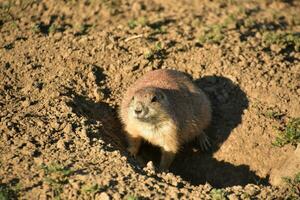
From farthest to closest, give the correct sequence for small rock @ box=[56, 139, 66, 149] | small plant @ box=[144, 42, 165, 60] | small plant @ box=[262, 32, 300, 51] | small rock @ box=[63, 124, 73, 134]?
1. small plant @ box=[262, 32, 300, 51]
2. small plant @ box=[144, 42, 165, 60]
3. small rock @ box=[63, 124, 73, 134]
4. small rock @ box=[56, 139, 66, 149]

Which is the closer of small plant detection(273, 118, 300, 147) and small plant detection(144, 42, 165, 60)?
small plant detection(273, 118, 300, 147)

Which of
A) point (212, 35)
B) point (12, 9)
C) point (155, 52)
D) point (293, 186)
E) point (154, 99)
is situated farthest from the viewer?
point (12, 9)

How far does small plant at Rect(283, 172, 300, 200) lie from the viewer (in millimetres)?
5765

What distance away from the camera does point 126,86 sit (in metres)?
7.70

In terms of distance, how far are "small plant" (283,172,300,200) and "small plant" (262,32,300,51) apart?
3.15 meters

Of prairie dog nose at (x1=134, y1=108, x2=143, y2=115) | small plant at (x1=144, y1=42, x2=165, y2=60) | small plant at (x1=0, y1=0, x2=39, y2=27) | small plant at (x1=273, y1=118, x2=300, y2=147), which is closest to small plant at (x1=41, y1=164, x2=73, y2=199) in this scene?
prairie dog nose at (x1=134, y1=108, x2=143, y2=115)

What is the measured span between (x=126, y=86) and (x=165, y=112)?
117cm

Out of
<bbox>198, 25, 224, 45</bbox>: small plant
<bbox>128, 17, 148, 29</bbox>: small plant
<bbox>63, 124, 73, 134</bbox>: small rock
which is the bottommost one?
<bbox>63, 124, 73, 134</bbox>: small rock

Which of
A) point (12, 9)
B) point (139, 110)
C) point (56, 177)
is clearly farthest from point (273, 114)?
point (12, 9)

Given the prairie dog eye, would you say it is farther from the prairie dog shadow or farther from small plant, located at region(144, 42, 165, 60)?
small plant, located at region(144, 42, 165, 60)

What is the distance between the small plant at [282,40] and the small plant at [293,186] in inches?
124

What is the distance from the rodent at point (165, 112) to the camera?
6.55 m

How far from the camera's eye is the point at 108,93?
24.7ft

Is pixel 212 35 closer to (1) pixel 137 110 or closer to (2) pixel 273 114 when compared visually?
(2) pixel 273 114
